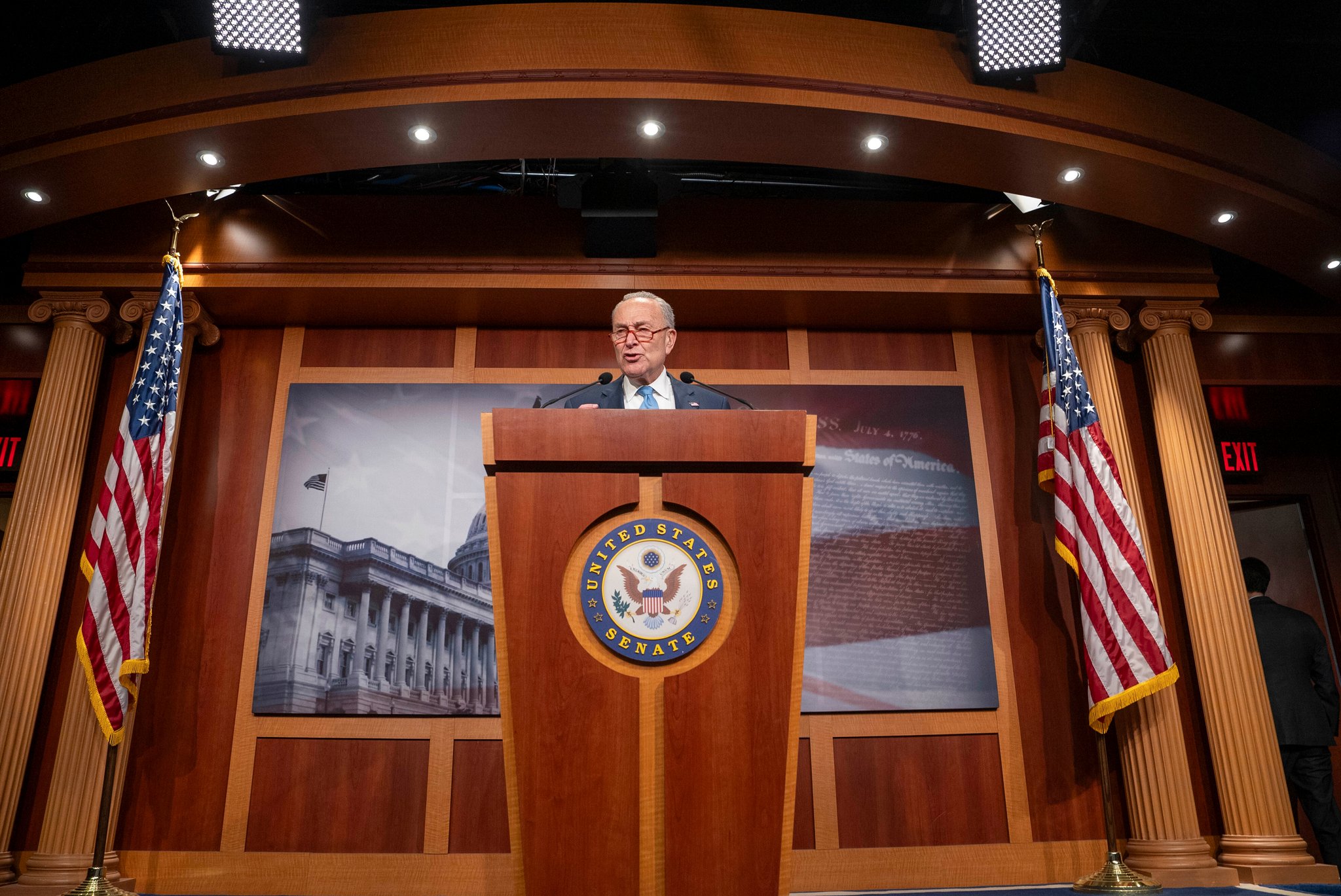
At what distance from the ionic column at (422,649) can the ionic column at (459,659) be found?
0.31ft

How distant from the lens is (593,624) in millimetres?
1674

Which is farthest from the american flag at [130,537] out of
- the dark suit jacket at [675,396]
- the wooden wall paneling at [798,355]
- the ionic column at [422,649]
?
the wooden wall paneling at [798,355]

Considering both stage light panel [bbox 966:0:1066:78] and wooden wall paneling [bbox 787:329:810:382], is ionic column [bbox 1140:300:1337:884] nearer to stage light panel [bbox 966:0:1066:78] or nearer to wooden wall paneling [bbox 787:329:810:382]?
stage light panel [bbox 966:0:1066:78]

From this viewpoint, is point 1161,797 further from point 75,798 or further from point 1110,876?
point 75,798

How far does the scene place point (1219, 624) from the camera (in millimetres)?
4301

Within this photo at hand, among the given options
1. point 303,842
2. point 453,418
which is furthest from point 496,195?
point 303,842

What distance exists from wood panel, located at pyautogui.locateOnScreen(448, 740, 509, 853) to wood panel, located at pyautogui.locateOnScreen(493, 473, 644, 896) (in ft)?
9.04

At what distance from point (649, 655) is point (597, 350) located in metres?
A: 3.47

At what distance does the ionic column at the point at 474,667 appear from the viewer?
436 centimetres

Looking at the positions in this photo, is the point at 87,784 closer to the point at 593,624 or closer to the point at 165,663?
the point at 165,663

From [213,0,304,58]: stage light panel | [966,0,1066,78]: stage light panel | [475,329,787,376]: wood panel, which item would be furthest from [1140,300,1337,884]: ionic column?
[213,0,304,58]: stage light panel

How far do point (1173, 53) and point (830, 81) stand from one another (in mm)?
1957

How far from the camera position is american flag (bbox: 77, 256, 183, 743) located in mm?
3803

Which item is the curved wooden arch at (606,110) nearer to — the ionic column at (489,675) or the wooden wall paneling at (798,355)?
the wooden wall paneling at (798,355)
